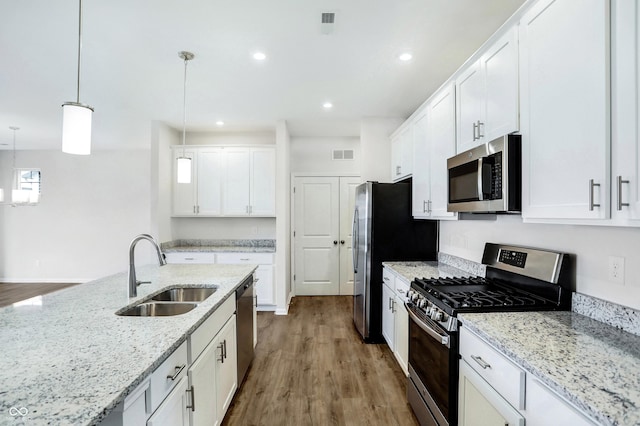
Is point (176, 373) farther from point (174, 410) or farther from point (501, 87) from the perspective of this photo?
point (501, 87)

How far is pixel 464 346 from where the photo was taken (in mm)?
1562

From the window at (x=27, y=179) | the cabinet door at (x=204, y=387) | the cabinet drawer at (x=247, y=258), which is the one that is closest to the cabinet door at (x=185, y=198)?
the cabinet drawer at (x=247, y=258)

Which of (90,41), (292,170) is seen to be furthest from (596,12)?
(292,170)

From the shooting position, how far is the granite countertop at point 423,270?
2.62 meters

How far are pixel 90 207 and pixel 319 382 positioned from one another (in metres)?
6.09

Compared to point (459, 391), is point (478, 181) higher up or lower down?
higher up

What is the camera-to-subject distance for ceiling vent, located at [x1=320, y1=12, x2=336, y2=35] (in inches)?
81.7

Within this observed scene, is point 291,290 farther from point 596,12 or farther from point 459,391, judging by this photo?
point 596,12

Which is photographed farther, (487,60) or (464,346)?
(487,60)

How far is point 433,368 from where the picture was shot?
1.81m

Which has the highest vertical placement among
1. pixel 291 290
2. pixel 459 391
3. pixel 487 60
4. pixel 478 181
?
pixel 487 60

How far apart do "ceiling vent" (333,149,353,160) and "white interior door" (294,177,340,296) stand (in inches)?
14.6

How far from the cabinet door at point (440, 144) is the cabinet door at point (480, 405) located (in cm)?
125

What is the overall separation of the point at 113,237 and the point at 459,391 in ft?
22.3
